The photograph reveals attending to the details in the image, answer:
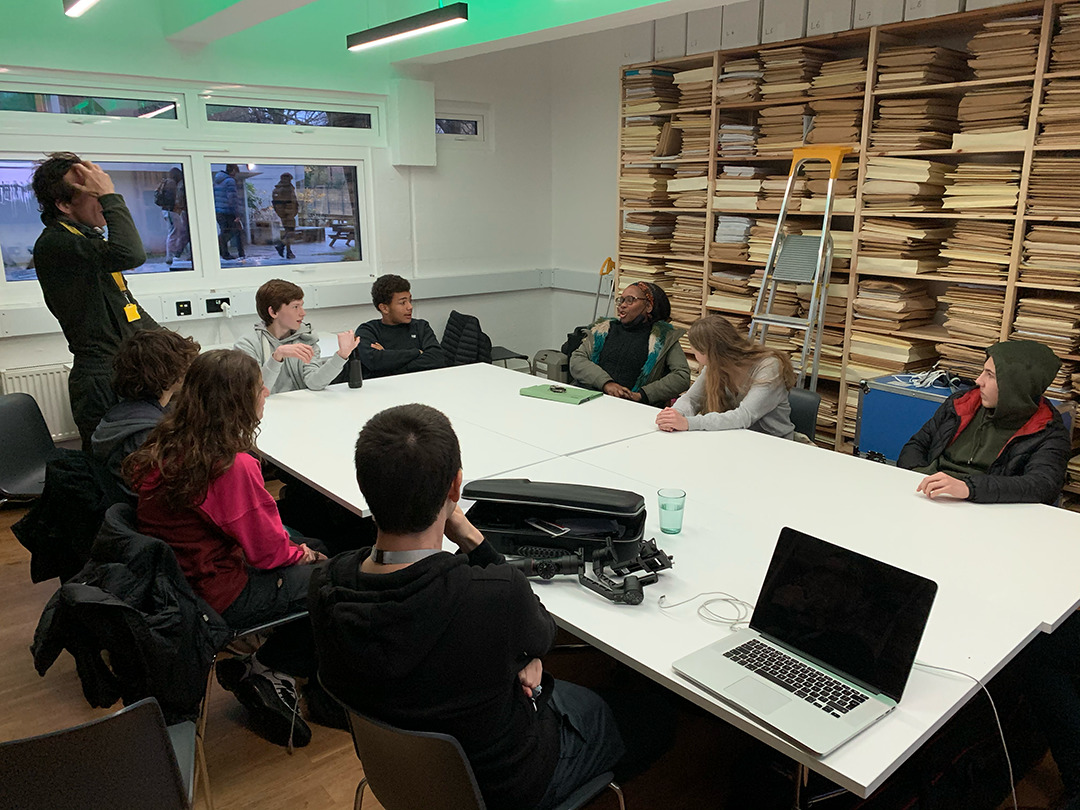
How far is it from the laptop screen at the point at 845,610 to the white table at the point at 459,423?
3.74 ft

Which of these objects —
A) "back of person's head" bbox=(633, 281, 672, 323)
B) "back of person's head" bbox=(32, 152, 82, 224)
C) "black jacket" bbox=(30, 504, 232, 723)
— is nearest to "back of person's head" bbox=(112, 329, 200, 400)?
"black jacket" bbox=(30, 504, 232, 723)

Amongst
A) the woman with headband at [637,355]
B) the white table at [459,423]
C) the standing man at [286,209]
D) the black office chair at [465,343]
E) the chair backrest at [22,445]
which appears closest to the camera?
the white table at [459,423]

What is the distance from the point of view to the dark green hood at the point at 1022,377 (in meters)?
2.51

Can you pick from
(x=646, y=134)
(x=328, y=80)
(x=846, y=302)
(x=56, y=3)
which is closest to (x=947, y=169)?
(x=846, y=302)

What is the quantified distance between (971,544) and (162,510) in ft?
6.81

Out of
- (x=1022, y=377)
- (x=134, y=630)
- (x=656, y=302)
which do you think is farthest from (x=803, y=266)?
(x=134, y=630)

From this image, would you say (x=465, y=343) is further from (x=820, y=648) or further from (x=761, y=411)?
(x=820, y=648)

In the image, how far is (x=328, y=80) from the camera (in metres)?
5.27

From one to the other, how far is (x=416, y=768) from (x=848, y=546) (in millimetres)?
1228

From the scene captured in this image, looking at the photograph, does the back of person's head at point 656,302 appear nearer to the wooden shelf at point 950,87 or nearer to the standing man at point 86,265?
the wooden shelf at point 950,87

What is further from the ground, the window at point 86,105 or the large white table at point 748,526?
the window at point 86,105

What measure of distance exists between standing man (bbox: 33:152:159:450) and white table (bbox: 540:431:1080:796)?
191cm

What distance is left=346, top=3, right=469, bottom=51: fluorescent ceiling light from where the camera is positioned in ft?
12.2

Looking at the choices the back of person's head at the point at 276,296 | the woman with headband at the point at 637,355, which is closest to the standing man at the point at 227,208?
the back of person's head at the point at 276,296
